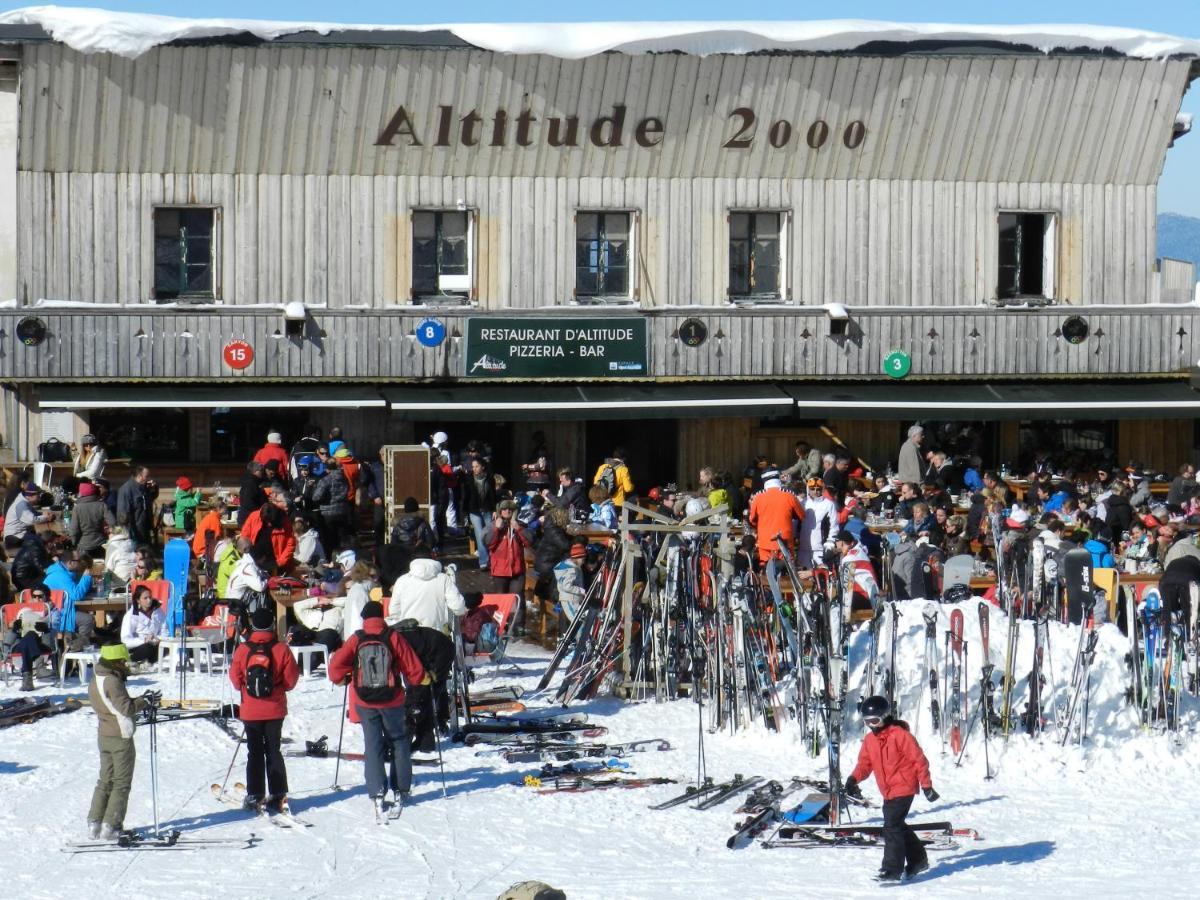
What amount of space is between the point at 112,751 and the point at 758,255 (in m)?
17.0

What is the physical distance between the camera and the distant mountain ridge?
138 m

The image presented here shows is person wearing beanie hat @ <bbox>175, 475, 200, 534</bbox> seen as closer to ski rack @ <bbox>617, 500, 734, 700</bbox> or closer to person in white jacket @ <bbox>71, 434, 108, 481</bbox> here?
person in white jacket @ <bbox>71, 434, 108, 481</bbox>

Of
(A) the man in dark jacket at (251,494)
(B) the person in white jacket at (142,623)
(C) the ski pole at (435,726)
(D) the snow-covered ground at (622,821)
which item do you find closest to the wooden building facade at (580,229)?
(A) the man in dark jacket at (251,494)

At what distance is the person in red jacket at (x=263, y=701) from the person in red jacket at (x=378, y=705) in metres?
0.39

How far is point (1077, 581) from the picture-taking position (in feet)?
64.5

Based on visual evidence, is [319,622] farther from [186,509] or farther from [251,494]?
[186,509]

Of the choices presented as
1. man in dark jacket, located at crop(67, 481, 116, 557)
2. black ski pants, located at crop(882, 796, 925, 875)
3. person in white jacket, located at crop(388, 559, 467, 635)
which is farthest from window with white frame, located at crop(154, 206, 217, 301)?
black ski pants, located at crop(882, 796, 925, 875)

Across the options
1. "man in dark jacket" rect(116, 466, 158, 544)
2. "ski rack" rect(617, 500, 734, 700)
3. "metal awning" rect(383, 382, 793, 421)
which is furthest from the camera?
"metal awning" rect(383, 382, 793, 421)

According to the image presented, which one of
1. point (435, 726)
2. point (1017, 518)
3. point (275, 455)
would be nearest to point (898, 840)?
point (435, 726)

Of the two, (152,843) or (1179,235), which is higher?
(1179,235)

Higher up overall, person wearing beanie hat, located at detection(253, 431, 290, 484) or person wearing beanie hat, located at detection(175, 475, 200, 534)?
person wearing beanie hat, located at detection(253, 431, 290, 484)

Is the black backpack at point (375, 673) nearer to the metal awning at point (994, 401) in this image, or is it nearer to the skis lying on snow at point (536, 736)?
the skis lying on snow at point (536, 736)

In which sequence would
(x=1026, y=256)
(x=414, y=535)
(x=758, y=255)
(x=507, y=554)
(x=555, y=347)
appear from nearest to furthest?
(x=507, y=554), (x=414, y=535), (x=555, y=347), (x=758, y=255), (x=1026, y=256)

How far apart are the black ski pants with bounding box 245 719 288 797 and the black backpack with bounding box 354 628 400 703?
2.07 feet
